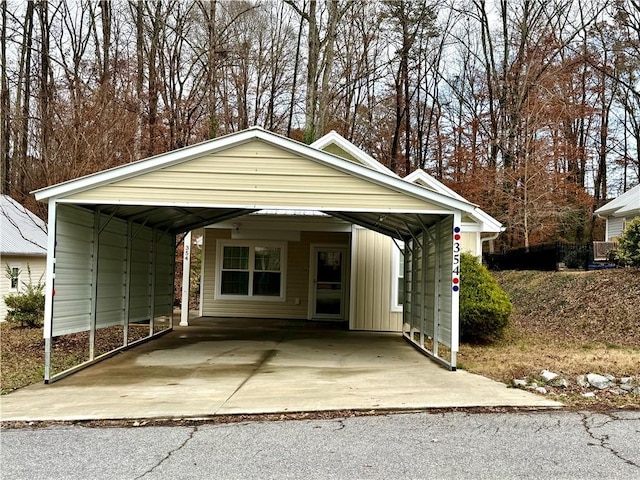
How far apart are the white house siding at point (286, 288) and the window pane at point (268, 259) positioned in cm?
33

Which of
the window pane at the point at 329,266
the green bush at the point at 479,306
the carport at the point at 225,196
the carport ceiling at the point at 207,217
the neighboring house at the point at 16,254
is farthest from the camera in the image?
the neighboring house at the point at 16,254

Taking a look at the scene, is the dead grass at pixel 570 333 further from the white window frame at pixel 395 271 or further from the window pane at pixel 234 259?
the window pane at pixel 234 259

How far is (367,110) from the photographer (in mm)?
26453

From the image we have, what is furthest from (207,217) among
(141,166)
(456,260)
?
(456,260)

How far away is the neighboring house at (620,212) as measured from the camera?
21641 mm

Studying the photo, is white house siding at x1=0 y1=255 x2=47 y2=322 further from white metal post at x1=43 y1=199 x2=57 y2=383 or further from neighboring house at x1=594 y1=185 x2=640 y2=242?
neighboring house at x1=594 y1=185 x2=640 y2=242

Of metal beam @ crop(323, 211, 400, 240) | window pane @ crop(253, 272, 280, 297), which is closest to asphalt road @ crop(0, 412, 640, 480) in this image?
metal beam @ crop(323, 211, 400, 240)

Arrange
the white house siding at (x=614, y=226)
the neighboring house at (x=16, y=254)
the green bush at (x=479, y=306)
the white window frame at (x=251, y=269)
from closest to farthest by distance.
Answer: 1. the green bush at (x=479, y=306)
2. the white window frame at (x=251, y=269)
3. the neighboring house at (x=16, y=254)
4. the white house siding at (x=614, y=226)

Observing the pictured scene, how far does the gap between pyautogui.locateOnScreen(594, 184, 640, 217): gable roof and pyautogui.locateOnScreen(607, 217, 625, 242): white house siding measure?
0.30 m

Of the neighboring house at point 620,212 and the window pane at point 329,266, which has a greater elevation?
the neighboring house at point 620,212

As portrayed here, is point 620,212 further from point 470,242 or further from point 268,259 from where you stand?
point 268,259

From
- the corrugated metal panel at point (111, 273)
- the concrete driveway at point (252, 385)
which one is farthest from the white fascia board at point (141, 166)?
the concrete driveway at point (252, 385)

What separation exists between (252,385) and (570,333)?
26.0 ft

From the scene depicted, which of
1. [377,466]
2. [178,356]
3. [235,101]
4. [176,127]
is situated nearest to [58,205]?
[178,356]
